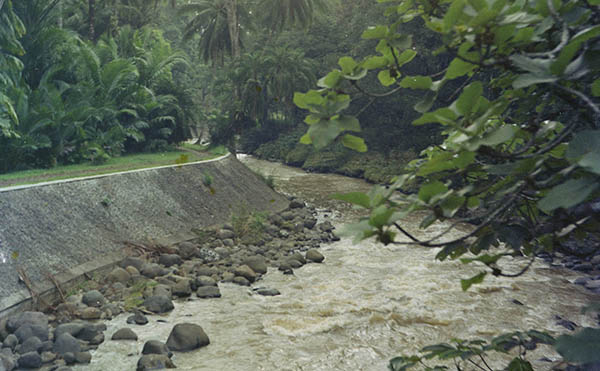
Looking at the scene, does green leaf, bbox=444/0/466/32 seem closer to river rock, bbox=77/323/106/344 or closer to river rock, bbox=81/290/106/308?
river rock, bbox=77/323/106/344

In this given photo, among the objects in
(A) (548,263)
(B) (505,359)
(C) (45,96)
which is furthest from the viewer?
(C) (45,96)

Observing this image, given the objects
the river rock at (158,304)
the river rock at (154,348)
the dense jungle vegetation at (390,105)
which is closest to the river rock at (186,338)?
the river rock at (154,348)

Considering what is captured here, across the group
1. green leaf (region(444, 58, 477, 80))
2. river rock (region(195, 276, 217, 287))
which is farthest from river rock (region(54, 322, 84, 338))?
green leaf (region(444, 58, 477, 80))

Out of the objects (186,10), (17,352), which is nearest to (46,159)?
(17,352)

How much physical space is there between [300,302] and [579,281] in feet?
16.1

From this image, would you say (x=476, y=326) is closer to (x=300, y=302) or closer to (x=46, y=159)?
(x=300, y=302)

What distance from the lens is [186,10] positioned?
29734 mm

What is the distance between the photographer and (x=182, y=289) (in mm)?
7746

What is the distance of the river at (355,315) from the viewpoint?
575cm

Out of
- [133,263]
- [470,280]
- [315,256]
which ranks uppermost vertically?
[470,280]

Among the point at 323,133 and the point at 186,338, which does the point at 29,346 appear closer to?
the point at 186,338

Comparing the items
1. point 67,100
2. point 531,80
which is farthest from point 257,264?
point 531,80

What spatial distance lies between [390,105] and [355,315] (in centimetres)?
1921

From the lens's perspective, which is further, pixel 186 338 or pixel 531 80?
pixel 186 338
